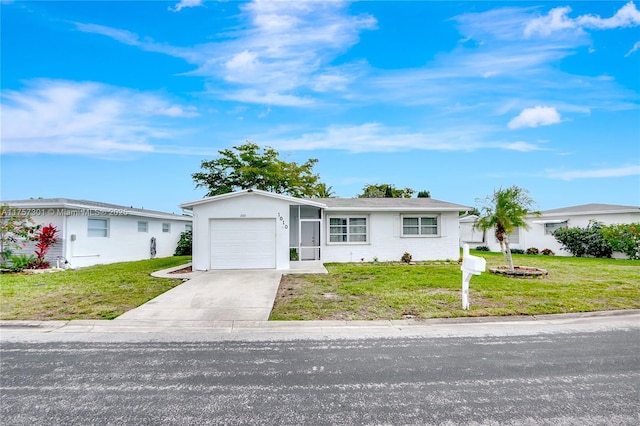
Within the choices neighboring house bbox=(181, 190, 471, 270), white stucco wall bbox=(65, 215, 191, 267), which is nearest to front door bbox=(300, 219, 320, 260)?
neighboring house bbox=(181, 190, 471, 270)

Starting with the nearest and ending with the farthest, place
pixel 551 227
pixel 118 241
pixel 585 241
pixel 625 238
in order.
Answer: pixel 118 241, pixel 625 238, pixel 585 241, pixel 551 227

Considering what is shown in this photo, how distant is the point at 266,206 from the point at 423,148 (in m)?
12.1

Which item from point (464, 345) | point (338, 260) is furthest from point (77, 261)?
point (464, 345)

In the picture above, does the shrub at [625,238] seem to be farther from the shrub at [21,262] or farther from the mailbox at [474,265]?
the shrub at [21,262]

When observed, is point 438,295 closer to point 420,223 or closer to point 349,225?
point 349,225

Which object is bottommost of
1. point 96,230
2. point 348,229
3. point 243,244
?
point 243,244

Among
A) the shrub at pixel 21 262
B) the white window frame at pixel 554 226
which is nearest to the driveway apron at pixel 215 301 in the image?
the shrub at pixel 21 262

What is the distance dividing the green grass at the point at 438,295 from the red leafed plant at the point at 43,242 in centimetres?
1098

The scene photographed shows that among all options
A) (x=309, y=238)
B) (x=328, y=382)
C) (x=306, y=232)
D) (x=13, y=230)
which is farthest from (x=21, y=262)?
(x=328, y=382)

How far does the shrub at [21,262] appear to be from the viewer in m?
13.8

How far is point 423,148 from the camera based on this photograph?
21.0 metres

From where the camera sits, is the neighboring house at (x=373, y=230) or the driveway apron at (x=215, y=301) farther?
the neighboring house at (x=373, y=230)

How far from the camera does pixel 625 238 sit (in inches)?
Result: 743

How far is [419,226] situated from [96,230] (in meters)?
16.2
